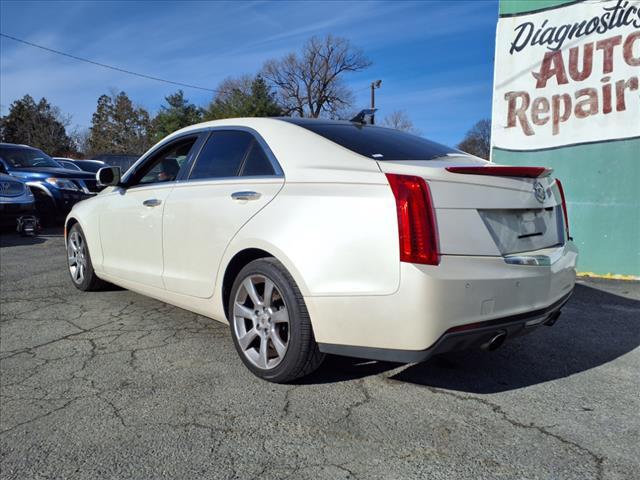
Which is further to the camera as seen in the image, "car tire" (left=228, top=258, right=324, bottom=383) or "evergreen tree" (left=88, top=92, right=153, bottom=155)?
"evergreen tree" (left=88, top=92, right=153, bottom=155)

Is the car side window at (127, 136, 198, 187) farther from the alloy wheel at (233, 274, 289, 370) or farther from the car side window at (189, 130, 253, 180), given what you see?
the alloy wheel at (233, 274, 289, 370)

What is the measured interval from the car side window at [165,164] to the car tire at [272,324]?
1.35 m

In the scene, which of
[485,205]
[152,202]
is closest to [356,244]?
[485,205]

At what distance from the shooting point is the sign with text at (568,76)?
6293mm

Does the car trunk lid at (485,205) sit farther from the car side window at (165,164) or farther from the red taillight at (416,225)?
the car side window at (165,164)

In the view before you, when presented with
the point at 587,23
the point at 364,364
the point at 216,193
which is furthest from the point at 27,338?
the point at 587,23

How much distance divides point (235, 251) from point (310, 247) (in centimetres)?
68

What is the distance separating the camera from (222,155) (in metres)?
3.62

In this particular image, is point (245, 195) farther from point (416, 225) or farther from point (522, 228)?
point (522, 228)

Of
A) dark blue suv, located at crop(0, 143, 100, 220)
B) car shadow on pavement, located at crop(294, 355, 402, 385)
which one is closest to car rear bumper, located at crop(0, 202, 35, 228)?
dark blue suv, located at crop(0, 143, 100, 220)

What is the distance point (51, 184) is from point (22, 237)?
5.14 ft

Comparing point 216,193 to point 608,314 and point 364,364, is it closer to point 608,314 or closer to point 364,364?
point 364,364

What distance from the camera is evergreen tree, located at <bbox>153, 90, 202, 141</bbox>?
161ft

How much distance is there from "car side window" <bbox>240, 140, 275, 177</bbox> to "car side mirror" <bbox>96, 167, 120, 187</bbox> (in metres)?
1.77
